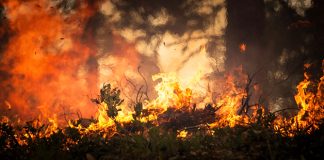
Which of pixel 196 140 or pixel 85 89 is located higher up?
pixel 85 89

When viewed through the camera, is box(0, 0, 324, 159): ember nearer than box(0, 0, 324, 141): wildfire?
Yes

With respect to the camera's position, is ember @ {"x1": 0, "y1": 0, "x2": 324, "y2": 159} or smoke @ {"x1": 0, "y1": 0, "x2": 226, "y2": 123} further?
Result: smoke @ {"x1": 0, "y1": 0, "x2": 226, "y2": 123}

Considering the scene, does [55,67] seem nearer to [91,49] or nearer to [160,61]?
[91,49]

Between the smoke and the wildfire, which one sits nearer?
the wildfire

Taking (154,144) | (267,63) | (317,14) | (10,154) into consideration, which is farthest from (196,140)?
(317,14)

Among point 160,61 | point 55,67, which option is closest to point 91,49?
point 55,67

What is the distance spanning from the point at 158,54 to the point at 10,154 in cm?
1093

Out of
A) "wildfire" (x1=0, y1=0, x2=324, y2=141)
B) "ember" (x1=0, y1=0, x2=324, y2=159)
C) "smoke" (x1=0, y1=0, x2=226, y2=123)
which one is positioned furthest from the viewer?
"smoke" (x1=0, y1=0, x2=226, y2=123)

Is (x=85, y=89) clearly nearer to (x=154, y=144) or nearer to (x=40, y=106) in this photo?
(x=40, y=106)

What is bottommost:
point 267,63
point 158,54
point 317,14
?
point 267,63

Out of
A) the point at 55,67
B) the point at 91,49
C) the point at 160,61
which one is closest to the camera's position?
the point at 55,67

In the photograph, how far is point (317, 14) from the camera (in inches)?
445

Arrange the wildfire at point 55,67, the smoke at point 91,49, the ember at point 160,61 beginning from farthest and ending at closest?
the smoke at point 91,49 < the wildfire at point 55,67 < the ember at point 160,61

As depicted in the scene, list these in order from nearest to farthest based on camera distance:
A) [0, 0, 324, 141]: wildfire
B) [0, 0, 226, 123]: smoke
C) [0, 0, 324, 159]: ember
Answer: [0, 0, 324, 159]: ember
[0, 0, 324, 141]: wildfire
[0, 0, 226, 123]: smoke
